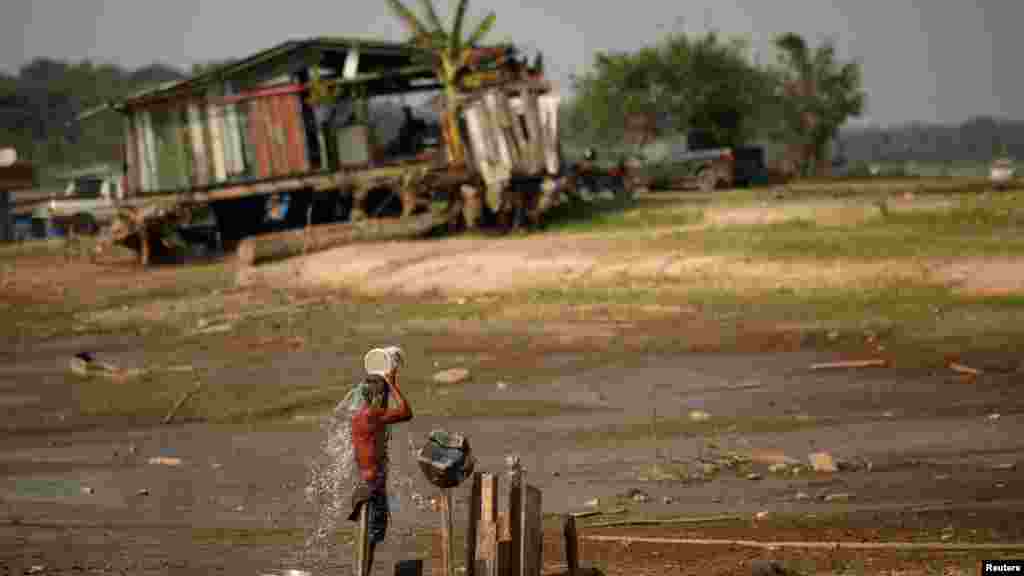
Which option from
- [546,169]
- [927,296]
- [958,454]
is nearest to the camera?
[958,454]

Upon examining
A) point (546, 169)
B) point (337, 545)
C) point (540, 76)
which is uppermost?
point (540, 76)

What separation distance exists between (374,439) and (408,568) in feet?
2.38

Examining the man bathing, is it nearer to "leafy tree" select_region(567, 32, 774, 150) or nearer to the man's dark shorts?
the man's dark shorts

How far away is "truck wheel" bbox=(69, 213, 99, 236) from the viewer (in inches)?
1310

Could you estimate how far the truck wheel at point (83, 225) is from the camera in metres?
33.3

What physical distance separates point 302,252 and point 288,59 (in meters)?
5.96

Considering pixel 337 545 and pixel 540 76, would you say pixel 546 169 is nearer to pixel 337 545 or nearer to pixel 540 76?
pixel 540 76

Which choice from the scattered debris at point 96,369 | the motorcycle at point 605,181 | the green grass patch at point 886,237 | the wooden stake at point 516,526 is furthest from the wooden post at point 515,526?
the motorcycle at point 605,181

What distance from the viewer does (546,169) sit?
1115 inches

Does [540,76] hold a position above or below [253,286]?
above

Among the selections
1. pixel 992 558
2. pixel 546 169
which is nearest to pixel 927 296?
pixel 992 558

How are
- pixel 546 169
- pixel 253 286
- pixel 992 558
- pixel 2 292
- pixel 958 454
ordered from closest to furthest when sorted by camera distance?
1. pixel 992 558
2. pixel 958 454
3. pixel 253 286
4. pixel 2 292
5. pixel 546 169

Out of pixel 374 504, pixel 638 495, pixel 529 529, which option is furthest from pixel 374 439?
pixel 638 495

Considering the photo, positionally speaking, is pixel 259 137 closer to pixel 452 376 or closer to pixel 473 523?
pixel 452 376
